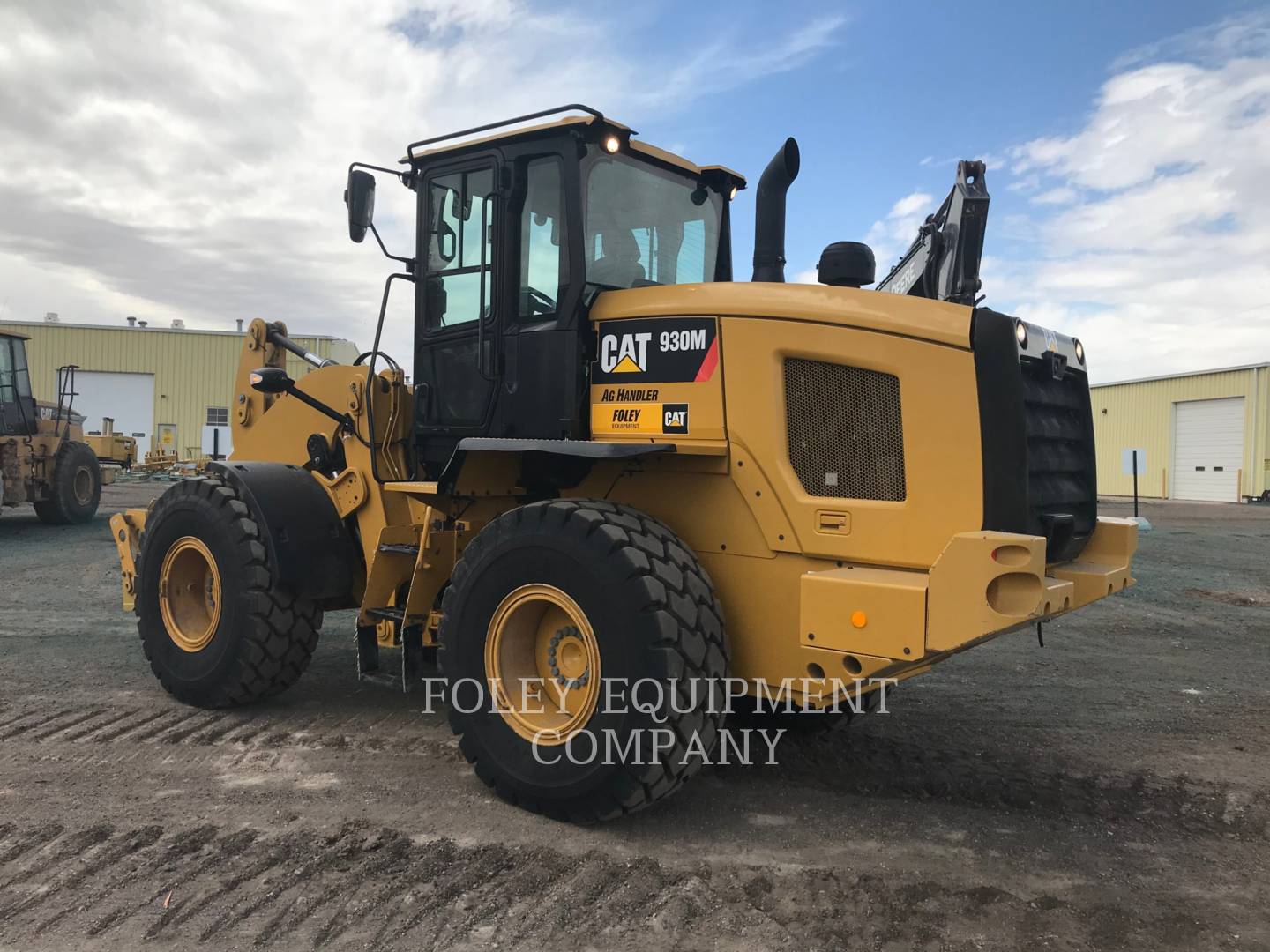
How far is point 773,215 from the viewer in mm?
4641

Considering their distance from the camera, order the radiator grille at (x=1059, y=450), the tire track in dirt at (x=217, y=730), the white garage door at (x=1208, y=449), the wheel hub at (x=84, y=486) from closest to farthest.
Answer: the radiator grille at (x=1059, y=450), the tire track in dirt at (x=217, y=730), the wheel hub at (x=84, y=486), the white garage door at (x=1208, y=449)

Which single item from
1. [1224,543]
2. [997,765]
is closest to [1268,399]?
[1224,543]

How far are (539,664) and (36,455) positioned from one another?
1607 cm

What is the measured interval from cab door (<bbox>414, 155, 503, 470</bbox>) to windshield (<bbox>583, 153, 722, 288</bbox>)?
0.54m

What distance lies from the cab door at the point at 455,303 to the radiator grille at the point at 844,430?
1655mm

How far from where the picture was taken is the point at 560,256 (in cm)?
467

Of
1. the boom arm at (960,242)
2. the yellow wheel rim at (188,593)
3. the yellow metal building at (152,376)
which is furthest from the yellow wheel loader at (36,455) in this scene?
the yellow metal building at (152,376)

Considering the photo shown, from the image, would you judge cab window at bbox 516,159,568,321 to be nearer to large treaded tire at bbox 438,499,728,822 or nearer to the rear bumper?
large treaded tire at bbox 438,499,728,822

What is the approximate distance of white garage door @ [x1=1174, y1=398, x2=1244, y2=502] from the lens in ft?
117

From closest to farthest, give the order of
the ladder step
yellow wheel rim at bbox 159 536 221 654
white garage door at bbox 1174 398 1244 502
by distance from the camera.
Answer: the ladder step
yellow wheel rim at bbox 159 536 221 654
white garage door at bbox 1174 398 1244 502

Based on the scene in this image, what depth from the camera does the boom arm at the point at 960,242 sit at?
4.73m

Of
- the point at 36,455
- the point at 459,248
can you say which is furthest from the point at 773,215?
the point at 36,455

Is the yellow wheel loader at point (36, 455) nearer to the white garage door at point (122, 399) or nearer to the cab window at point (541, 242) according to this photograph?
the cab window at point (541, 242)

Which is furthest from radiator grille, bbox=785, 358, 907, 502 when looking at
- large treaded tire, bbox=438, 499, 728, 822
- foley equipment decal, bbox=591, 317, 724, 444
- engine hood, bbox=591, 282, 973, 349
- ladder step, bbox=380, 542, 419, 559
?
ladder step, bbox=380, 542, 419, 559
